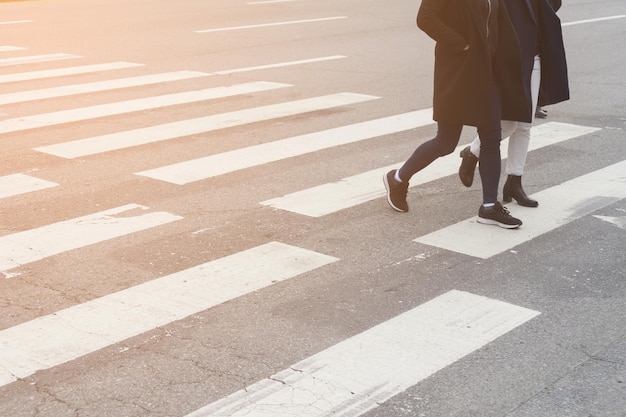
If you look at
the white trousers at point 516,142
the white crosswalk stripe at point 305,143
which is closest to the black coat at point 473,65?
the white trousers at point 516,142

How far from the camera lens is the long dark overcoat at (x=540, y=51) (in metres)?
6.07

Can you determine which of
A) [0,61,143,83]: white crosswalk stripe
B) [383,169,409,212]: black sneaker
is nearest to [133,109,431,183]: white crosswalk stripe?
[383,169,409,212]: black sneaker

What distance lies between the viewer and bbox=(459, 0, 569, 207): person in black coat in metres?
6.11

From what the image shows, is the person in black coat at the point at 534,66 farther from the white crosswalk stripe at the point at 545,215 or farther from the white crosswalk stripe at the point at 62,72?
the white crosswalk stripe at the point at 62,72

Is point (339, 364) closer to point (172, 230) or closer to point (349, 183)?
point (172, 230)

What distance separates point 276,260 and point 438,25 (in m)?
1.71

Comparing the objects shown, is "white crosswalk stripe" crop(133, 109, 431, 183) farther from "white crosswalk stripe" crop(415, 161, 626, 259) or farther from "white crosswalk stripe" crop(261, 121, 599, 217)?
"white crosswalk stripe" crop(415, 161, 626, 259)

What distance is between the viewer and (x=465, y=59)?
5957mm

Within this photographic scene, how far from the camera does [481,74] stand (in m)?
5.93

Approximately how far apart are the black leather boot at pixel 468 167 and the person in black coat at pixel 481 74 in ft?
2.47

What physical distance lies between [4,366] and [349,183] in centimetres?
354

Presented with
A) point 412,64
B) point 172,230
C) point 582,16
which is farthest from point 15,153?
point 582,16

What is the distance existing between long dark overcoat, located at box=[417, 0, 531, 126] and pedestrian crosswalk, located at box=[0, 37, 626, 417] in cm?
74

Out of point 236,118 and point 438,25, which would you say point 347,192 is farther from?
point 236,118
